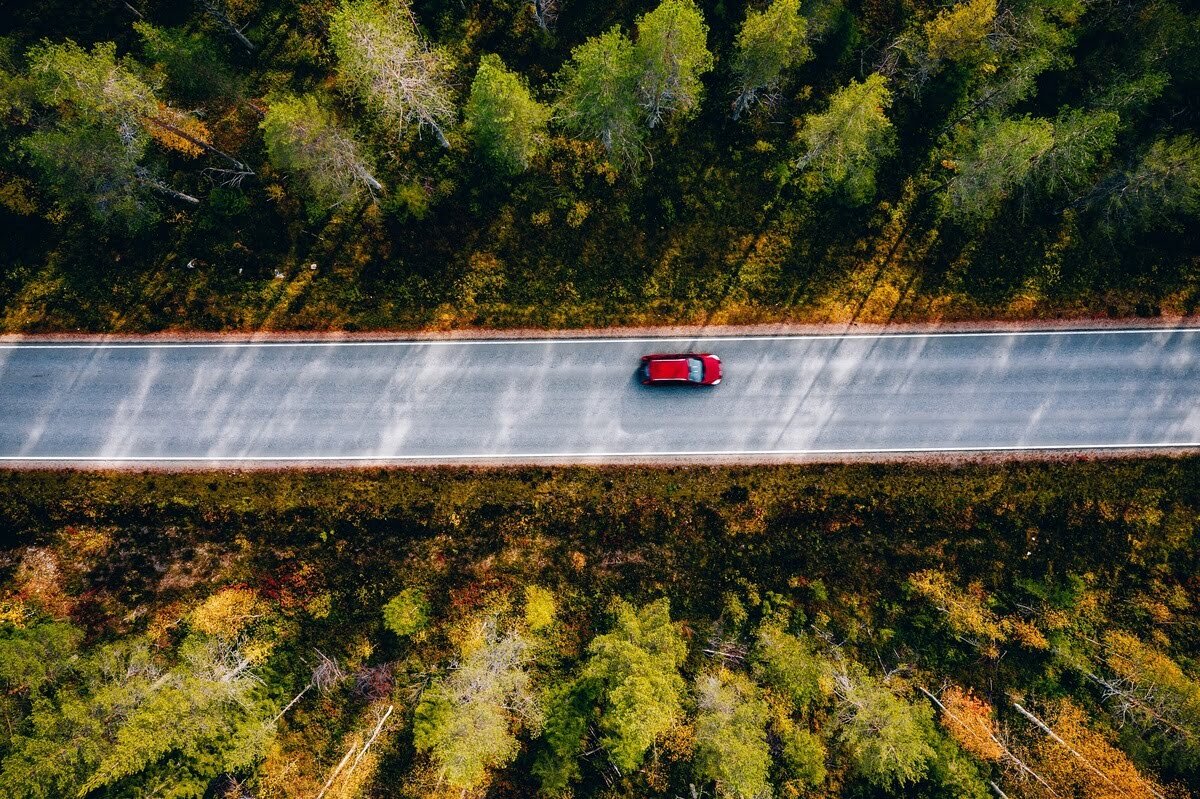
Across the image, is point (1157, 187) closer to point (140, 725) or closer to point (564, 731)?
point (564, 731)

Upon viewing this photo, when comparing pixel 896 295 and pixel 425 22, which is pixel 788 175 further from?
pixel 425 22

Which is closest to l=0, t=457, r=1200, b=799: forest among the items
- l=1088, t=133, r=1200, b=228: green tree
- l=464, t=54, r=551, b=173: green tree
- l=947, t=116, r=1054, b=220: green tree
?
l=1088, t=133, r=1200, b=228: green tree

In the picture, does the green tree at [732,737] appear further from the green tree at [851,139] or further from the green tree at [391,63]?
the green tree at [391,63]

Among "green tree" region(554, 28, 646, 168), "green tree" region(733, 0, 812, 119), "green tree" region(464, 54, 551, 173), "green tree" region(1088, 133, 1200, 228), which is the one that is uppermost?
"green tree" region(1088, 133, 1200, 228)

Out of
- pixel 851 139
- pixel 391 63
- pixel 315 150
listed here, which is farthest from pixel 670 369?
pixel 315 150

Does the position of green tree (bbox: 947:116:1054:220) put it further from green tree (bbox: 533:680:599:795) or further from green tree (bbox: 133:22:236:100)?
green tree (bbox: 133:22:236:100)

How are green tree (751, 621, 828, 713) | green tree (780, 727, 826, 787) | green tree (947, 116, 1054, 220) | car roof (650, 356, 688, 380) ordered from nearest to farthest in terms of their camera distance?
green tree (947, 116, 1054, 220), green tree (780, 727, 826, 787), green tree (751, 621, 828, 713), car roof (650, 356, 688, 380)
